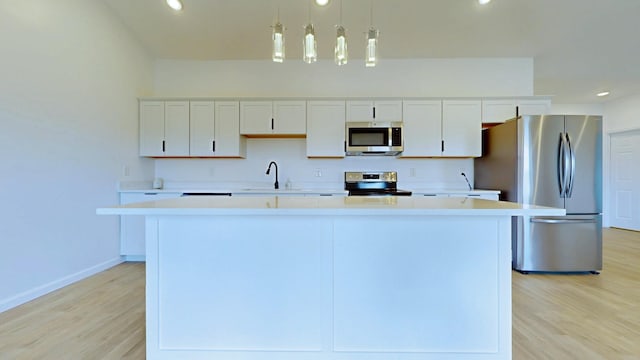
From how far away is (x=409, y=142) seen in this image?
3959mm

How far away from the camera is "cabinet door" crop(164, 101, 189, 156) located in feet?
13.1

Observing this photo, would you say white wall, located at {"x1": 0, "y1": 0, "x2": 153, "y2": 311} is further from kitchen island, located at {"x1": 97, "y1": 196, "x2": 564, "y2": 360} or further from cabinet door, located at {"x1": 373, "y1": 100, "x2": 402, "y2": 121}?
cabinet door, located at {"x1": 373, "y1": 100, "x2": 402, "y2": 121}

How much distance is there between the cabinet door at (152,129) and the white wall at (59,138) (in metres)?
0.18

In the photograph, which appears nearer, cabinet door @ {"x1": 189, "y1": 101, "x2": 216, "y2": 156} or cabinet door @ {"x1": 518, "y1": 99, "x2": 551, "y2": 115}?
cabinet door @ {"x1": 518, "y1": 99, "x2": 551, "y2": 115}

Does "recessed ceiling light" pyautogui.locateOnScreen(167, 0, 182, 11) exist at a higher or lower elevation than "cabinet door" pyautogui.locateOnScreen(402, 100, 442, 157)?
higher

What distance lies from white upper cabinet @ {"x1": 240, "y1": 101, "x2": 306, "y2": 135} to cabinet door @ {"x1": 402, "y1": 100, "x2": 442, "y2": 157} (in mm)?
1311

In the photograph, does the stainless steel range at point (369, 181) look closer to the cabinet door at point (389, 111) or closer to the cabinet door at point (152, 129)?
the cabinet door at point (389, 111)

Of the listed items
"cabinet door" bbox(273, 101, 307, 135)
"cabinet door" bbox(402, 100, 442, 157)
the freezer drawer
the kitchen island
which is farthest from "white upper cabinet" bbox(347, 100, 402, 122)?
the kitchen island

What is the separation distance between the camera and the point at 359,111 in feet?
12.9

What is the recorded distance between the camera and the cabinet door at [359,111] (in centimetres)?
394

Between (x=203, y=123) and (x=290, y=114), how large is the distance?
1110mm

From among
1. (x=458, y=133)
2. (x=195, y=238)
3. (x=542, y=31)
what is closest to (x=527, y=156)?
(x=458, y=133)

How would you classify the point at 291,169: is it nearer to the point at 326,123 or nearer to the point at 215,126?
the point at 326,123

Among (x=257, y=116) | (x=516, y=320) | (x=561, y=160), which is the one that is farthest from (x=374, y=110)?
(x=516, y=320)
